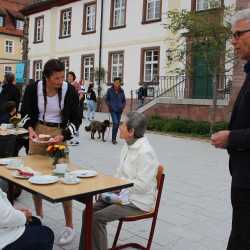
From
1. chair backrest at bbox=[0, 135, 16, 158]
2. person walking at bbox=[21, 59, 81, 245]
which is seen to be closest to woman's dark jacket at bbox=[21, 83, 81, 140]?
person walking at bbox=[21, 59, 81, 245]

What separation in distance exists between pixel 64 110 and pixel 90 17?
78.4ft

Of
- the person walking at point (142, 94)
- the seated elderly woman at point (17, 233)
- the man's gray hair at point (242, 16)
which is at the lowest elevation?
the seated elderly woman at point (17, 233)

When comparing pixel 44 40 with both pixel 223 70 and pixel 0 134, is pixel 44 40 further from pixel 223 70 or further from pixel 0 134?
pixel 0 134

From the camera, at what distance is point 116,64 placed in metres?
25.8

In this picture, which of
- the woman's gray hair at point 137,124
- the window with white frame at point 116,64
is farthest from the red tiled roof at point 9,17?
the woman's gray hair at point 137,124

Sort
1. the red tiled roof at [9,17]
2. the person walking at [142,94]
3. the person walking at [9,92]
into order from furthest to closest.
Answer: the red tiled roof at [9,17] < the person walking at [142,94] < the person walking at [9,92]

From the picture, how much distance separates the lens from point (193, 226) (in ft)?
17.0

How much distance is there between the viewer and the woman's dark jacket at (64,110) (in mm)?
4866

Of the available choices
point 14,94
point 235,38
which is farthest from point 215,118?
point 235,38

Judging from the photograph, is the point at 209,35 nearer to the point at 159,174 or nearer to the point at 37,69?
the point at 159,174

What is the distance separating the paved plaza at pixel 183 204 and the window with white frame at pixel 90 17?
57.5 ft

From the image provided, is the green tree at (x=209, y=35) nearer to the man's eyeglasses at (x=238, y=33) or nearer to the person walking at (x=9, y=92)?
the person walking at (x=9, y=92)

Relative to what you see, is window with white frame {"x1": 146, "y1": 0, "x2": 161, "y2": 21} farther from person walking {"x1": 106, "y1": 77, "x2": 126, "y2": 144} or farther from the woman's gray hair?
the woman's gray hair

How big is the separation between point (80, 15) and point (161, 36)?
25.2 ft
